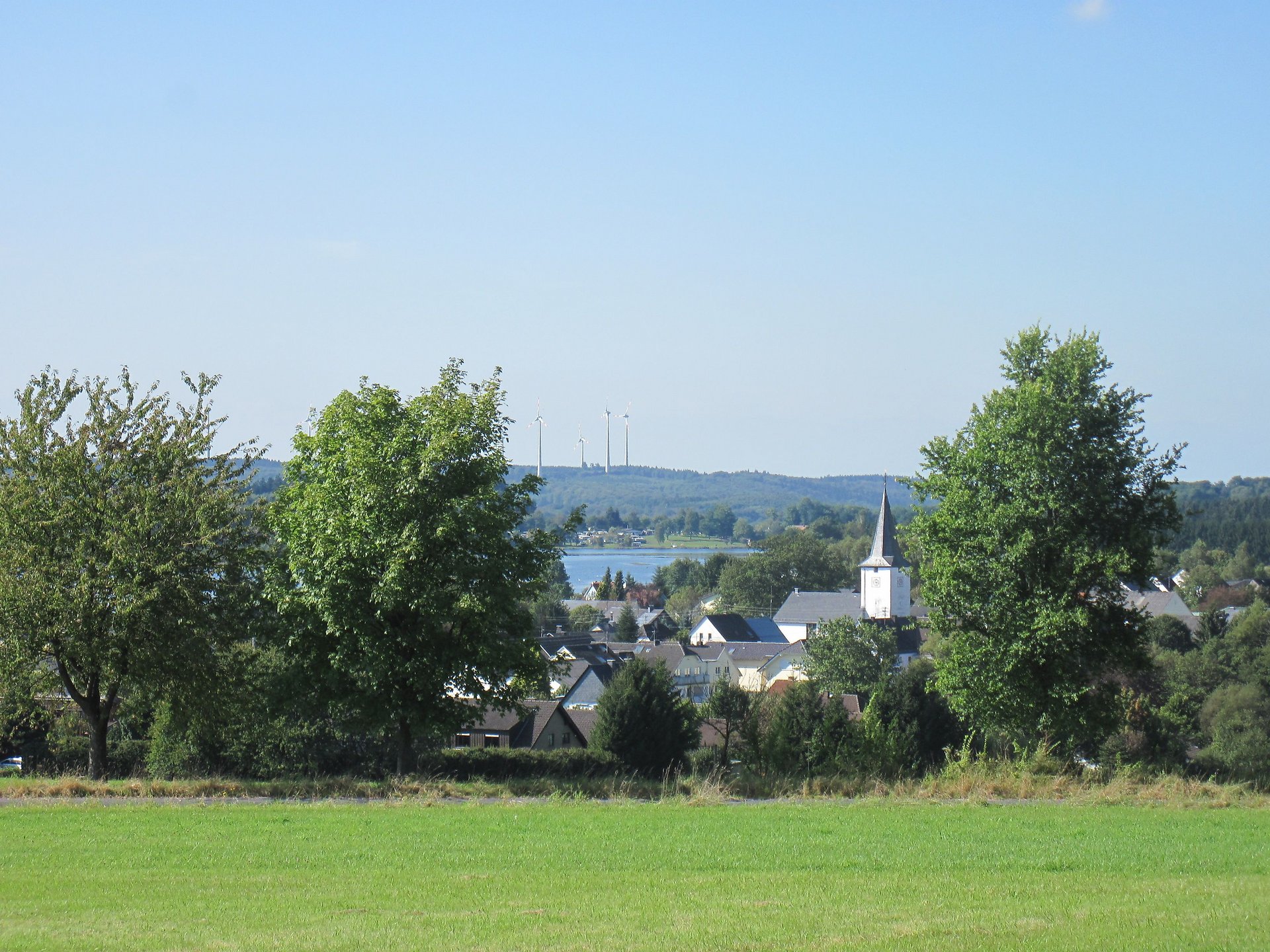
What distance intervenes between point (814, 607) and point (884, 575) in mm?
13391

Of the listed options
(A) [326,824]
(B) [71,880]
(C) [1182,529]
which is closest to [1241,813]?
(C) [1182,529]

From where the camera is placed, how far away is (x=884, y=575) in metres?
129

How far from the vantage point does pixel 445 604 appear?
2181 cm

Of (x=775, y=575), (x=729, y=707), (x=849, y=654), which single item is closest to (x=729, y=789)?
(x=729, y=707)

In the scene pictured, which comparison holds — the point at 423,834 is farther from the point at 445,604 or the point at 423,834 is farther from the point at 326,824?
the point at 445,604

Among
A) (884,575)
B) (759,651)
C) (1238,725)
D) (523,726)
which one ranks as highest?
(884,575)

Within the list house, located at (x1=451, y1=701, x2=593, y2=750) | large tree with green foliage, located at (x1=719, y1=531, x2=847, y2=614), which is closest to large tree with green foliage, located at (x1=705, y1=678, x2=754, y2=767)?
house, located at (x1=451, y1=701, x2=593, y2=750)

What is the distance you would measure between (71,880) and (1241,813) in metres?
15.7

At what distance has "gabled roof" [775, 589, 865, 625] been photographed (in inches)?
5413

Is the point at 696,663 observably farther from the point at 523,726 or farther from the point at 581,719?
the point at 523,726

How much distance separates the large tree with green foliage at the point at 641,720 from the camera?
43969 mm

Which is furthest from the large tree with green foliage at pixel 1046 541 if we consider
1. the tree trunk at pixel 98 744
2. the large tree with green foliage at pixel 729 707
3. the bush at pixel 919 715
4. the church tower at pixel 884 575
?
the church tower at pixel 884 575

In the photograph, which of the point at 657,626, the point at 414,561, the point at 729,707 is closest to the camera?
the point at 414,561

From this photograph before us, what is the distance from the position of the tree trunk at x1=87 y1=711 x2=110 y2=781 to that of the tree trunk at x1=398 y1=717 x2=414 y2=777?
556 centimetres
